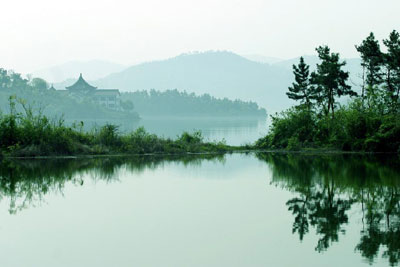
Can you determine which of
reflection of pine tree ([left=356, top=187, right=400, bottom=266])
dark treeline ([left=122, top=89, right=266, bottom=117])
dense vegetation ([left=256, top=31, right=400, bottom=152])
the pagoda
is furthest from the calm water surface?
dark treeline ([left=122, top=89, right=266, bottom=117])

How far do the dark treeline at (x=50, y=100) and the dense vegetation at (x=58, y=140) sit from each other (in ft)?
206

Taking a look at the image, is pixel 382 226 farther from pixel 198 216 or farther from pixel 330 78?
pixel 330 78

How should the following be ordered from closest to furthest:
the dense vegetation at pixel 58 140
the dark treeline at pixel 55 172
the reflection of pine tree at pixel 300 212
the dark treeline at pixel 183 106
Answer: the reflection of pine tree at pixel 300 212, the dark treeline at pixel 55 172, the dense vegetation at pixel 58 140, the dark treeline at pixel 183 106

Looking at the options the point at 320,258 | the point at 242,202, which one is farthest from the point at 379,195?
the point at 320,258

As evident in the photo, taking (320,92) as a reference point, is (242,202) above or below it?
below

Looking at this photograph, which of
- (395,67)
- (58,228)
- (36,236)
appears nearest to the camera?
(36,236)

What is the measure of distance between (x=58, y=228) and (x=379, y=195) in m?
5.84

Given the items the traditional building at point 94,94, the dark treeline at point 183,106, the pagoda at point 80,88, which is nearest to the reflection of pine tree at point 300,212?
the traditional building at point 94,94

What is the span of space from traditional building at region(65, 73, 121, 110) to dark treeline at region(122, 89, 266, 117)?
22.9 meters

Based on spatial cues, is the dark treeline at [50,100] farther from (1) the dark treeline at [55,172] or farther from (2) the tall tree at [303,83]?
(1) the dark treeline at [55,172]

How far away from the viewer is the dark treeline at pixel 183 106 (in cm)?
11950

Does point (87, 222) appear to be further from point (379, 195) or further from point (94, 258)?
point (379, 195)

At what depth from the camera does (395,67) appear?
23.3 meters

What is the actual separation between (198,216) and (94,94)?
88668mm
